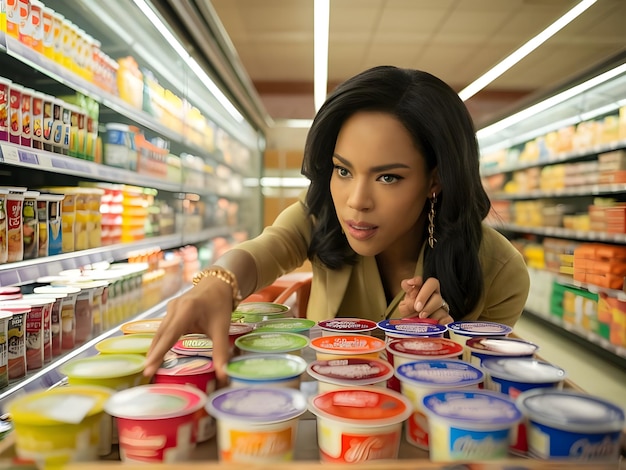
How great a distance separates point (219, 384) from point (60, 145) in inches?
65.7

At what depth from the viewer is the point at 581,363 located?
452 centimetres

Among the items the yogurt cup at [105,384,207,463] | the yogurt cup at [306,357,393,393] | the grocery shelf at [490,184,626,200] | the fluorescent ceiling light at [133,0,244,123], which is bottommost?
the yogurt cup at [105,384,207,463]

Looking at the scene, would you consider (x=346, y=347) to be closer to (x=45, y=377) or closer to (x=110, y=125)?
(x=45, y=377)

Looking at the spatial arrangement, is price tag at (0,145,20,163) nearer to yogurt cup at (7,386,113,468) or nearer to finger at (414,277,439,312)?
yogurt cup at (7,386,113,468)

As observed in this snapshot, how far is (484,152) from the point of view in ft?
28.8

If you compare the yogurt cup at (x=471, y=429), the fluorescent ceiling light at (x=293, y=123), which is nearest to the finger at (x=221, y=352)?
the yogurt cup at (x=471, y=429)

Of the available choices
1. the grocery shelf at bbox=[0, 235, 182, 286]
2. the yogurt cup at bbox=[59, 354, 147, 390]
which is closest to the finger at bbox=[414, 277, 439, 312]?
the yogurt cup at bbox=[59, 354, 147, 390]

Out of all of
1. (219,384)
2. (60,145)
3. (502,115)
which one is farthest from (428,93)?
(502,115)

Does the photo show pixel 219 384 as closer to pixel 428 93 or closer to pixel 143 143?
pixel 428 93

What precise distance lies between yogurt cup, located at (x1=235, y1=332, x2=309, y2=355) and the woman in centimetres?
10

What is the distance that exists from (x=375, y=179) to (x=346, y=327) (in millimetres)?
442

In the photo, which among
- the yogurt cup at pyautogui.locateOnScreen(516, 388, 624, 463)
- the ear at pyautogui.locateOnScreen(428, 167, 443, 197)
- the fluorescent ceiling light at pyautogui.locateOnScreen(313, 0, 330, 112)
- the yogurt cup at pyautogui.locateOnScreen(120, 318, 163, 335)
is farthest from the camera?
the fluorescent ceiling light at pyautogui.locateOnScreen(313, 0, 330, 112)

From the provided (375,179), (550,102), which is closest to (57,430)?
(375,179)

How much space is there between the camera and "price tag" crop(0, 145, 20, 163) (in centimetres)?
163
